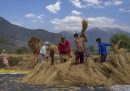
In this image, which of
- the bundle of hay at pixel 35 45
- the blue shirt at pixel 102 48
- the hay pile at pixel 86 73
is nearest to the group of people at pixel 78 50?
the blue shirt at pixel 102 48

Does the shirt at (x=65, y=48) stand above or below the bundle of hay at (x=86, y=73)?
above

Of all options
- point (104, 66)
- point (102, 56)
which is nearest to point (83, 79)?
point (104, 66)

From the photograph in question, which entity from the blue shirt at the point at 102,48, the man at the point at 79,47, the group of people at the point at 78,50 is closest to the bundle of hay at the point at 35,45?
the group of people at the point at 78,50

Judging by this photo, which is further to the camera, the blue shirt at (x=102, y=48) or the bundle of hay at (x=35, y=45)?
the bundle of hay at (x=35, y=45)

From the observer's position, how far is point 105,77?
68.1 ft

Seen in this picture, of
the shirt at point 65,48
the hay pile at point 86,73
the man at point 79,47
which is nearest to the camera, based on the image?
the hay pile at point 86,73

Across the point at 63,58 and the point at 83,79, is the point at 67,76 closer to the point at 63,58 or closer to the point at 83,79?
the point at 83,79

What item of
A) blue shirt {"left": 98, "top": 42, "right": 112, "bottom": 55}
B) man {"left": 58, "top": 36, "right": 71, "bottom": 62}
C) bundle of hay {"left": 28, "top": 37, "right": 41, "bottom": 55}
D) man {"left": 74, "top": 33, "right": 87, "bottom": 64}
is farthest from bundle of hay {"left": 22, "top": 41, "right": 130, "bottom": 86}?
bundle of hay {"left": 28, "top": 37, "right": 41, "bottom": 55}

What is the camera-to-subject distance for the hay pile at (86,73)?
20109mm

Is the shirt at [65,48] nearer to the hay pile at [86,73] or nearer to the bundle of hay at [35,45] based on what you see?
the hay pile at [86,73]

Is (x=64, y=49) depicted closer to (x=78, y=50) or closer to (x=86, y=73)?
(x=78, y=50)

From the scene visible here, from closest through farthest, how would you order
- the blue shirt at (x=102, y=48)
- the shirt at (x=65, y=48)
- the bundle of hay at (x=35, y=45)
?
the blue shirt at (x=102, y=48), the shirt at (x=65, y=48), the bundle of hay at (x=35, y=45)

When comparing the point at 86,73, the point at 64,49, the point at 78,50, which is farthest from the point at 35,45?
the point at 86,73

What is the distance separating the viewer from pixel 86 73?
20453mm
